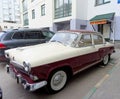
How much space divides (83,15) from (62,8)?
2.69 m

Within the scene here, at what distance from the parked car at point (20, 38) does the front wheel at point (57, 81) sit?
9.61 ft

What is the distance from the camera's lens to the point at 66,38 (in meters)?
4.85

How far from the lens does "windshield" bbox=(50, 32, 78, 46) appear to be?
181 inches

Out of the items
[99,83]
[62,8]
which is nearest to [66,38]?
[99,83]

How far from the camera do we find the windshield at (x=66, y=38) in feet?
15.1

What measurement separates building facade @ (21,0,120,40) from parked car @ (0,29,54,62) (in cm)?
567

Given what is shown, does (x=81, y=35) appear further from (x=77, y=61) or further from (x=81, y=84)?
(x=81, y=84)

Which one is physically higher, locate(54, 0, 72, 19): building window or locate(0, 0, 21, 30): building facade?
locate(0, 0, 21, 30): building facade

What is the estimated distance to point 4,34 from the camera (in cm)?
625

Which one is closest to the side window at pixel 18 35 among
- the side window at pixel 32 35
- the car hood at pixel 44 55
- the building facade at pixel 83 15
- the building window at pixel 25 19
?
the side window at pixel 32 35

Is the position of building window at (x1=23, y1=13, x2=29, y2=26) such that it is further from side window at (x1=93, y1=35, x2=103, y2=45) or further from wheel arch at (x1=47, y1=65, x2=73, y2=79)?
wheel arch at (x1=47, y1=65, x2=73, y2=79)

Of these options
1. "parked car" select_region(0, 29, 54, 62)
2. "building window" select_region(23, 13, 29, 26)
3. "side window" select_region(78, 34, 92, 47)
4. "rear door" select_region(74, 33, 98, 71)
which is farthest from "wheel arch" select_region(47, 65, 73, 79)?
"building window" select_region(23, 13, 29, 26)

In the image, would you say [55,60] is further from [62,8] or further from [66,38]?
[62,8]

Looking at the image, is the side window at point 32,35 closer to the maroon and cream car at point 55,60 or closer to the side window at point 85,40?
the maroon and cream car at point 55,60
